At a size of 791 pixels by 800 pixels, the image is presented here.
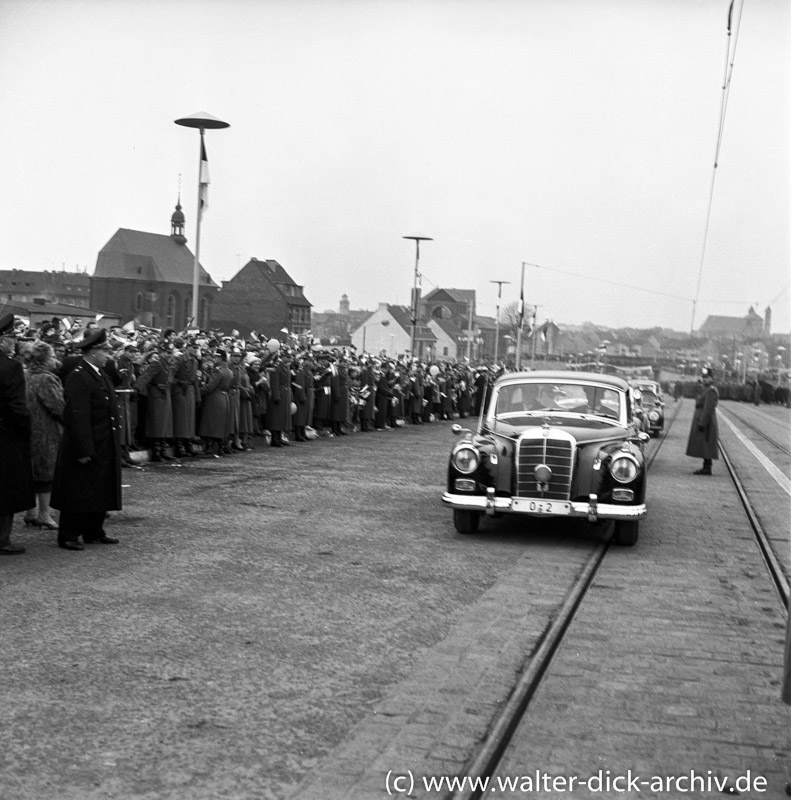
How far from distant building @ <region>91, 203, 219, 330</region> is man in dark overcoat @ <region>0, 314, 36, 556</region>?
115 metres

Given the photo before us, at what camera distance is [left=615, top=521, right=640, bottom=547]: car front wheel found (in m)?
11.1

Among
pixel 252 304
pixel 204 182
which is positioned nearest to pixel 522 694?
pixel 204 182

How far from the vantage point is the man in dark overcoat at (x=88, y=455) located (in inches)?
378

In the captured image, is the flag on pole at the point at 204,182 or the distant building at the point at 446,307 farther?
the distant building at the point at 446,307

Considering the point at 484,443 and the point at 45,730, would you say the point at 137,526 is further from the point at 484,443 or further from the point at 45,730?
the point at 45,730

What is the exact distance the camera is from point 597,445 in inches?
451

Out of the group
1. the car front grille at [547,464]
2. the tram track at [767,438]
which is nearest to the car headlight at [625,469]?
the car front grille at [547,464]

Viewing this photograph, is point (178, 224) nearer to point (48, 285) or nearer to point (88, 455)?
point (48, 285)

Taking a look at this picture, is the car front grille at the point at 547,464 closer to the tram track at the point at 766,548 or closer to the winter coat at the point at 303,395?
the tram track at the point at 766,548

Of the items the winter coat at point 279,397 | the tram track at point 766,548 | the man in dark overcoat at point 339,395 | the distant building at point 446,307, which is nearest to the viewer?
the tram track at point 766,548

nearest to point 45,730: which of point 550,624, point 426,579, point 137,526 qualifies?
point 550,624

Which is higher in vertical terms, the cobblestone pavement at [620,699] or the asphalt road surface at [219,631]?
the cobblestone pavement at [620,699]

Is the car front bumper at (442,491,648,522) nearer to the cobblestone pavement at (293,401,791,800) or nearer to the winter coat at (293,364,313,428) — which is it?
the cobblestone pavement at (293,401,791,800)

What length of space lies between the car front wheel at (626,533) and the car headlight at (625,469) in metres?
0.46
